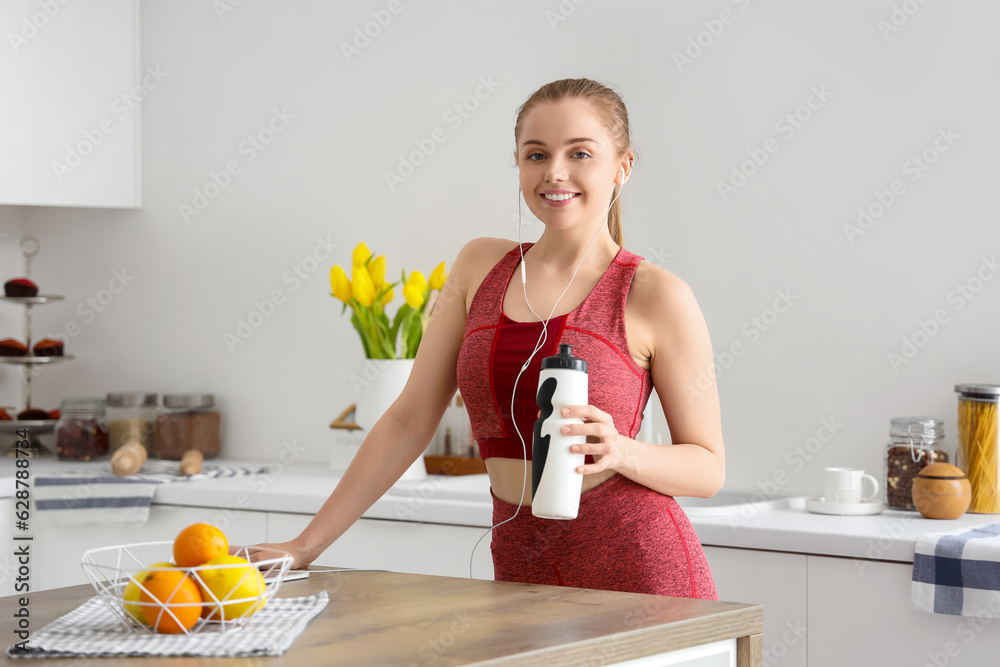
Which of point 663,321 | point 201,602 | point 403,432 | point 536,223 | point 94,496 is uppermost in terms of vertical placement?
point 536,223

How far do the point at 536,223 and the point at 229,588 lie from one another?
1.57 metres

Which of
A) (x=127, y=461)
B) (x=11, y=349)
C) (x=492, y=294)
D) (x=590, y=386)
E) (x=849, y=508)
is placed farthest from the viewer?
(x=11, y=349)

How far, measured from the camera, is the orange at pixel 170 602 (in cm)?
83

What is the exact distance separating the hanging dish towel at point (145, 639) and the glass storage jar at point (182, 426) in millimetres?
1721

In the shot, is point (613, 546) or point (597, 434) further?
point (613, 546)

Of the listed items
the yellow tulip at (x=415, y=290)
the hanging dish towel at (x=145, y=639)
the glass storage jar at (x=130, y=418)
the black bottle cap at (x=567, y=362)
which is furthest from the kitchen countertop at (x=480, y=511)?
the hanging dish towel at (x=145, y=639)

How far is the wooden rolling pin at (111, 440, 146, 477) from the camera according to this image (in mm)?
2314

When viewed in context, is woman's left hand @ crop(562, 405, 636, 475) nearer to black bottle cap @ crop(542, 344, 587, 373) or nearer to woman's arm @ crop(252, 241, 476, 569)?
black bottle cap @ crop(542, 344, 587, 373)

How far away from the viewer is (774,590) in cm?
167

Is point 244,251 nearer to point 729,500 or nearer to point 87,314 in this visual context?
point 87,314

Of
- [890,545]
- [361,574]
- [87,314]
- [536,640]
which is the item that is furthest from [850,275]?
[87,314]

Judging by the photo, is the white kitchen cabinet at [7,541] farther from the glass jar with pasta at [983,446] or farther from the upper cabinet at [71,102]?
the glass jar with pasta at [983,446]

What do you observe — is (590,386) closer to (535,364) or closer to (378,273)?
Answer: (535,364)

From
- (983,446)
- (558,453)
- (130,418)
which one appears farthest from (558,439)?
(130,418)
